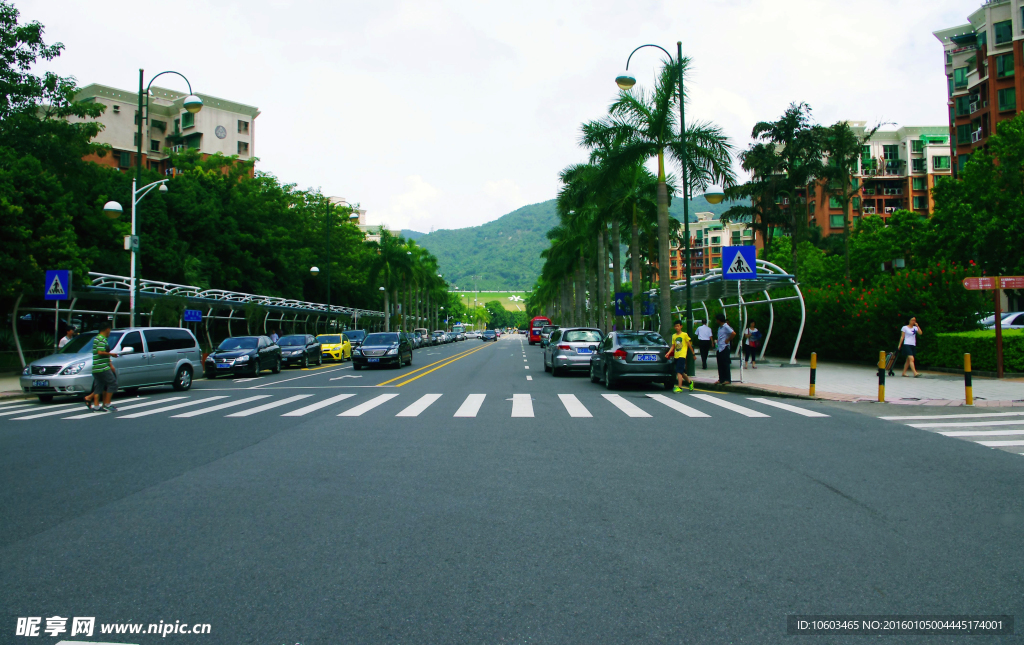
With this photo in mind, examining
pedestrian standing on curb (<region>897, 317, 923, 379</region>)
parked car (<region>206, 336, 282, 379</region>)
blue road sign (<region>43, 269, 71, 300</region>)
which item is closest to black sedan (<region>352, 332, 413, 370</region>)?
parked car (<region>206, 336, 282, 379</region>)

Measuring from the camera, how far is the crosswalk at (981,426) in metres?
9.06

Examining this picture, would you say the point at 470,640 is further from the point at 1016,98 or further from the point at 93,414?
the point at 1016,98

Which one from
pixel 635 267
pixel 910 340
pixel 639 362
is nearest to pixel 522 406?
pixel 639 362

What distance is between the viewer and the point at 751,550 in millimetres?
4691

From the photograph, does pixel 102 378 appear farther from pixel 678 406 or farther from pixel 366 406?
pixel 678 406

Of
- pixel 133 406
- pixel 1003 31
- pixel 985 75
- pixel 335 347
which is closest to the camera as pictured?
pixel 133 406

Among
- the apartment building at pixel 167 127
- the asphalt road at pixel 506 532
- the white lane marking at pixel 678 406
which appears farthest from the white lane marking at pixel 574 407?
the apartment building at pixel 167 127

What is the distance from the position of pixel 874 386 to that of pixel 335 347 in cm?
2819

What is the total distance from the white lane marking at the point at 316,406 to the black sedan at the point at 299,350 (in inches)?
589

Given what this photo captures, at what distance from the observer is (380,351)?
1136 inches

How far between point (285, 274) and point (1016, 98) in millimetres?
62570

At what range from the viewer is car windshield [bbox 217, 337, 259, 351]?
85.4 feet

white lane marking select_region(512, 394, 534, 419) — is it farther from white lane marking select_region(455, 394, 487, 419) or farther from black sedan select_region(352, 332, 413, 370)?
black sedan select_region(352, 332, 413, 370)

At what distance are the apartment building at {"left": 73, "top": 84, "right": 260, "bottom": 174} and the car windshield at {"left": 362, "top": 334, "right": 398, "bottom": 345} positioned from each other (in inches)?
1838
